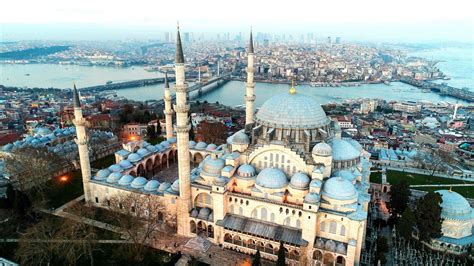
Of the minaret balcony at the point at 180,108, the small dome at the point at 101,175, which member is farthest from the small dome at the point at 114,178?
the minaret balcony at the point at 180,108

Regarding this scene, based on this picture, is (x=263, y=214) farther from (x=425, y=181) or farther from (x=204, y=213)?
(x=425, y=181)

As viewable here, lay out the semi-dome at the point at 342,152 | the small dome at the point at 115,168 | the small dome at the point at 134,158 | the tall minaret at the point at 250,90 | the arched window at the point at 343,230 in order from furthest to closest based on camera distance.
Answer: the small dome at the point at 134,158
the tall minaret at the point at 250,90
the small dome at the point at 115,168
the semi-dome at the point at 342,152
the arched window at the point at 343,230

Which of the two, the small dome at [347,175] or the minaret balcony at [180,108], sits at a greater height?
the minaret balcony at [180,108]

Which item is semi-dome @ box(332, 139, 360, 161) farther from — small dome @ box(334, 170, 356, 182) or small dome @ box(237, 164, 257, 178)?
small dome @ box(237, 164, 257, 178)

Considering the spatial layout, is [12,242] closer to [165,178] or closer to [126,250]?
[126,250]

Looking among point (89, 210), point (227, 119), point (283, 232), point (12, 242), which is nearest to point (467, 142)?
point (227, 119)

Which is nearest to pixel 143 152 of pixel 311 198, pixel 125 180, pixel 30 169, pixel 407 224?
pixel 125 180

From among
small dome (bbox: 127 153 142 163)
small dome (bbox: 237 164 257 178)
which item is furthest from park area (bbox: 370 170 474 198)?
small dome (bbox: 127 153 142 163)

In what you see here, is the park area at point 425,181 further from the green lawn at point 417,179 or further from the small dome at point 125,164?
the small dome at point 125,164
